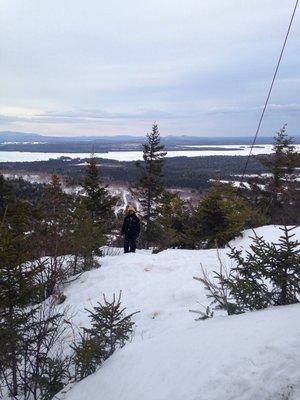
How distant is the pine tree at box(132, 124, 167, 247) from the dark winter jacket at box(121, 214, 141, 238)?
46.5 ft

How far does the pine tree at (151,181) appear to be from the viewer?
2826 cm

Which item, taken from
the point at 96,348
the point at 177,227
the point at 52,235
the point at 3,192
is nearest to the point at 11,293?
the point at 96,348

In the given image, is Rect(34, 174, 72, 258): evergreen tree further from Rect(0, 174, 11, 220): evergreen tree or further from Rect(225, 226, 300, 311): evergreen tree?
Rect(0, 174, 11, 220): evergreen tree

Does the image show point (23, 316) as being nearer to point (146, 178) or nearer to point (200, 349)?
point (200, 349)

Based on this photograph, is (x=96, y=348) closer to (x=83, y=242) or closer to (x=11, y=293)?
(x=11, y=293)

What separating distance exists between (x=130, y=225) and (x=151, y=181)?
15.0m

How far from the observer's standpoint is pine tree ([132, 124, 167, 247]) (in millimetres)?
28256

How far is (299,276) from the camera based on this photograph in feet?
18.0

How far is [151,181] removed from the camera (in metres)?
28.3

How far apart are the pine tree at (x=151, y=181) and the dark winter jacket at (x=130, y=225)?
14.2 m

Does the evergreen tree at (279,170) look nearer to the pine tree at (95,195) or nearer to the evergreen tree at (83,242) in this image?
the pine tree at (95,195)

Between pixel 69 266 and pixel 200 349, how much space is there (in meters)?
8.30

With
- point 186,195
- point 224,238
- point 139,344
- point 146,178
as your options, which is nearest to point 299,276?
point 139,344

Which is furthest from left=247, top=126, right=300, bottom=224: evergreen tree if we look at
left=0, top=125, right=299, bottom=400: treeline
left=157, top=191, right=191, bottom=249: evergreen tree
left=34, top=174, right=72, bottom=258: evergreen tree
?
left=34, top=174, right=72, bottom=258: evergreen tree
